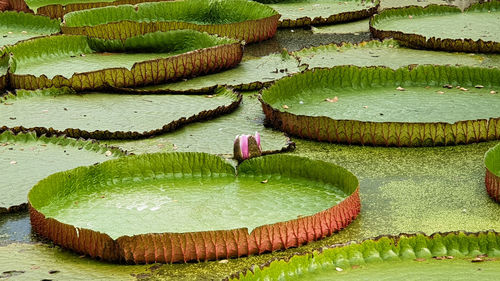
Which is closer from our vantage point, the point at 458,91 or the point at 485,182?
the point at 485,182

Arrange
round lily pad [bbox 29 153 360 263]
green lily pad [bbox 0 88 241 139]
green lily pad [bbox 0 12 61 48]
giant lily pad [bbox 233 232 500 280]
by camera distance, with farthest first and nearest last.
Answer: green lily pad [bbox 0 12 61 48] → green lily pad [bbox 0 88 241 139] → round lily pad [bbox 29 153 360 263] → giant lily pad [bbox 233 232 500 280]

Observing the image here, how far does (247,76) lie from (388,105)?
4.09 ft

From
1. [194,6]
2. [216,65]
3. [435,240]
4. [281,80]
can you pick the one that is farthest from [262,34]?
[435,240]

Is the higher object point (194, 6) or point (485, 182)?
point (194, 6)

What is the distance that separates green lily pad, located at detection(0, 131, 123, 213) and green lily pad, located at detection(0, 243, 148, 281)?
0.53 meters

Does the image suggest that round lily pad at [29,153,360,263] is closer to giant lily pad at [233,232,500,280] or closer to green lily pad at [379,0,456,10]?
giant lily pad at [233,232,500,280]

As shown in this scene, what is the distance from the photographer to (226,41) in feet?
22.0

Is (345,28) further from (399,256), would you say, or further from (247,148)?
(399,256)

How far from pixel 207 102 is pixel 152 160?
138 centimetres

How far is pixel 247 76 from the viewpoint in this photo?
6406 millimetres

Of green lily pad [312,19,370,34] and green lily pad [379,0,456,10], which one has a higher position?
green lily pad [379,0,456,10]

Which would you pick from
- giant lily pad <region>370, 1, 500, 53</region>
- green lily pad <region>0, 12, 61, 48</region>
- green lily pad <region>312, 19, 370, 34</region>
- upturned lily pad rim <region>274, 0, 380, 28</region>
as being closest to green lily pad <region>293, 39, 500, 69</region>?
giant lily pad <region>370, 1, 500, 53</region>

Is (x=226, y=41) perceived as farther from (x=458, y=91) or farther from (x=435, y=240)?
(x=435, y=240)

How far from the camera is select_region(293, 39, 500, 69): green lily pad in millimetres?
6595
